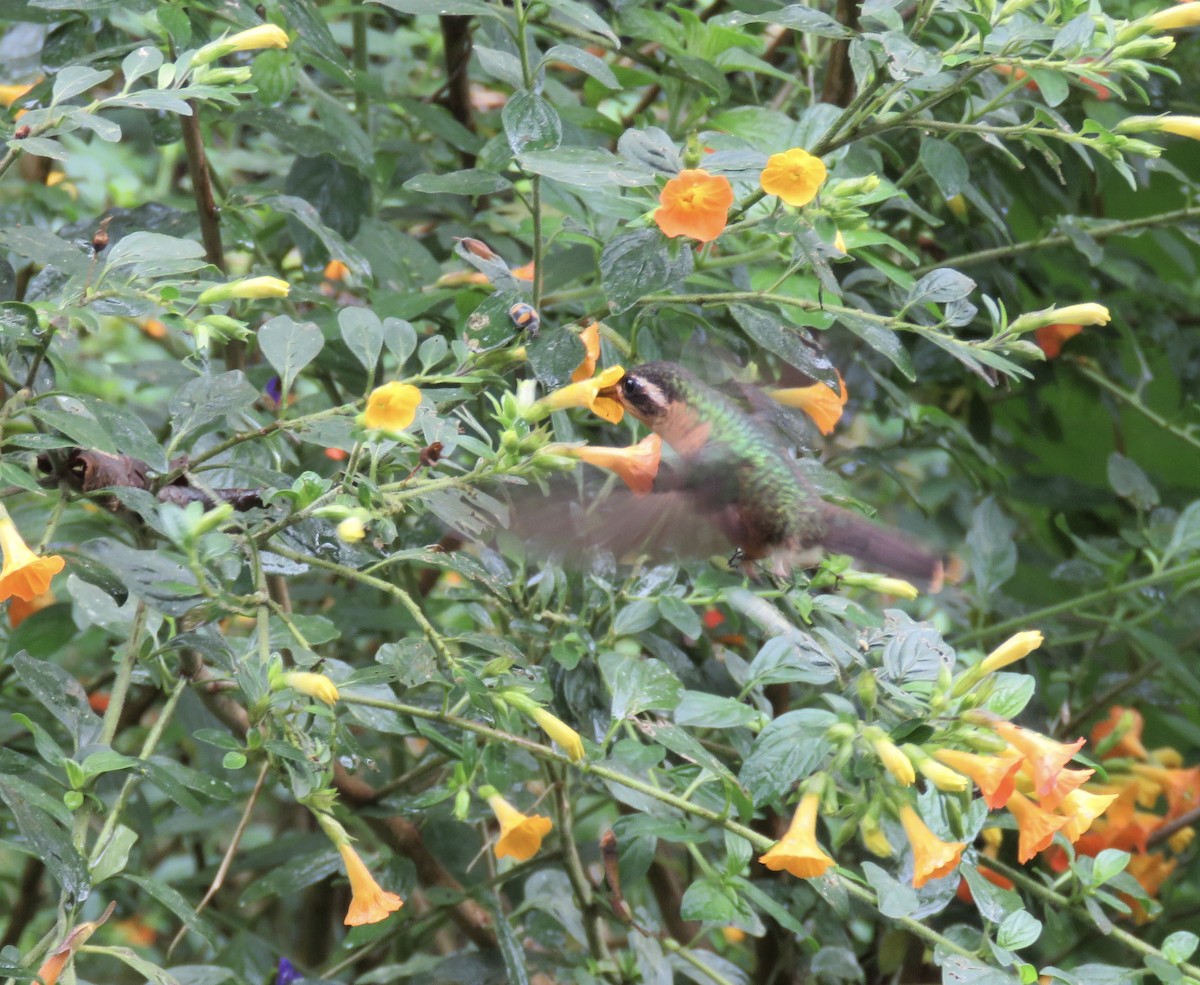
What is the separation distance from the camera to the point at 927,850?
4.05ft

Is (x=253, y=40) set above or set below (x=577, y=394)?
above

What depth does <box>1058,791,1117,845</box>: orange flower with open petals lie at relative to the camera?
Result: 1290mm

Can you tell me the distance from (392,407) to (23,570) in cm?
37

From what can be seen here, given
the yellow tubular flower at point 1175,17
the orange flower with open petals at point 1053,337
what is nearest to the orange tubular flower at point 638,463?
the yellow tubular flower at point 1175,17

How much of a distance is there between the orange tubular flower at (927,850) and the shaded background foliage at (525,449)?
2.0 inches

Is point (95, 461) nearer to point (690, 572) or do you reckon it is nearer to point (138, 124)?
point (690, 572)

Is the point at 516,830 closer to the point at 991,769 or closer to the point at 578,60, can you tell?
the point at 991,769

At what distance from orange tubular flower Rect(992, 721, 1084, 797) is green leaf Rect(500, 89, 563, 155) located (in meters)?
0.75

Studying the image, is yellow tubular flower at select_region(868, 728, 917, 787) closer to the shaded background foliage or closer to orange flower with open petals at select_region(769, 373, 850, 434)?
the shaded background foliage

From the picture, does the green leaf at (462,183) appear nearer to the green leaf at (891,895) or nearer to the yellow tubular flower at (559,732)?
the yellow tubular flower at (559,732)

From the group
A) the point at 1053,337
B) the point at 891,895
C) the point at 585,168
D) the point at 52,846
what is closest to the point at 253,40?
the point at 585,168

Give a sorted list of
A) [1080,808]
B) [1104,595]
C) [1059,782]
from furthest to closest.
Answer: [1104,595] → [1080,808] → [1059,782]

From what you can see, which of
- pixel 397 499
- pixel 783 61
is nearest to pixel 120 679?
pixel 397 499

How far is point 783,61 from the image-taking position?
258 cm
